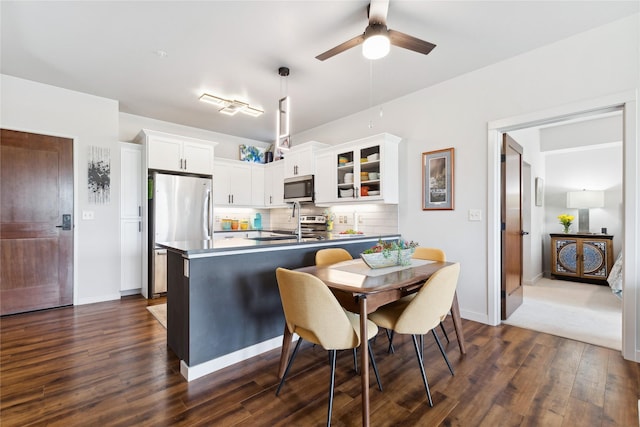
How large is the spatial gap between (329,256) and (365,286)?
43.1 inches

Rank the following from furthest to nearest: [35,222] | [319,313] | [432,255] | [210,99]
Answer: [210,99], [35,222], [432,255], [319,313]

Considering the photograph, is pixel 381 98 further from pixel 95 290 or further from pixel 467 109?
pixel 95 290

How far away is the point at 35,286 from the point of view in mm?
3570

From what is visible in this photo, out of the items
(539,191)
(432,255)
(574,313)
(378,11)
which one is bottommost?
(574,313)

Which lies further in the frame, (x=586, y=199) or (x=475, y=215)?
(x=586, y=199)

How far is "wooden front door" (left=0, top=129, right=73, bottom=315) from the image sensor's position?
3.42 meters

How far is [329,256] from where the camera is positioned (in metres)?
2.78

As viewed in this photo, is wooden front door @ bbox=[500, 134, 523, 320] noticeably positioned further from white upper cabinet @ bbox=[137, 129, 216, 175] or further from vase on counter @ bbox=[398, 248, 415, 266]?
white upper cabinet @ bbox=[137, 129, 216, 175]

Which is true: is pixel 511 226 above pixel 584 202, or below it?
below

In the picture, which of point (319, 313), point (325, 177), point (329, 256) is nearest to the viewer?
point (319, 313)

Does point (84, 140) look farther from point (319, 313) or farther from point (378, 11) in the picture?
point (319, 313)

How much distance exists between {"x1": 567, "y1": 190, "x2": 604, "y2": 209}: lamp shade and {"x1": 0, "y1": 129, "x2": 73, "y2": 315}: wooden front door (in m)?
7.88

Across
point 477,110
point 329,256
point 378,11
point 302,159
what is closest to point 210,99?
point 302,159

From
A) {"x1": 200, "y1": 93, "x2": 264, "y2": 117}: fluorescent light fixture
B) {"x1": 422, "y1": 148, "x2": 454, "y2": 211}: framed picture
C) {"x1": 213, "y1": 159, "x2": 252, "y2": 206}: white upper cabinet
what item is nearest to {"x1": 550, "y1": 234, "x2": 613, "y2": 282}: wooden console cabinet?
{"x1": 422, "y1": 148, "x2": 454, "y2": 211}: framed picture
